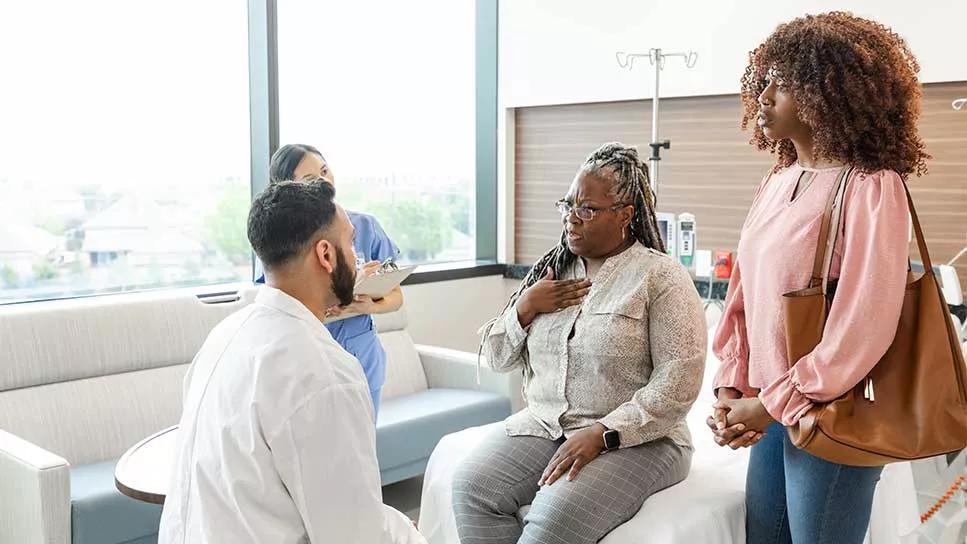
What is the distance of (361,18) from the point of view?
4688 mm

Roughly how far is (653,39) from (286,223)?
3147 millimetres

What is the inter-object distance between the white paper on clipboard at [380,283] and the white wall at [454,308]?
181cm

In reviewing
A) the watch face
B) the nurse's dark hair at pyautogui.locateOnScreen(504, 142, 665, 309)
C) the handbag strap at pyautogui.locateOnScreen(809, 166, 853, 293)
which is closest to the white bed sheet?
the watch face

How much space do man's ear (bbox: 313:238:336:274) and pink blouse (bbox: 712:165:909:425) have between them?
0.79m

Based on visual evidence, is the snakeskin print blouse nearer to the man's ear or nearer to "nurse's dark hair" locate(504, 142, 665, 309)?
"nurse's dark hair" locate(504, 142, 665, 309)

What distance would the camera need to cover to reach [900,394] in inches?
65.7

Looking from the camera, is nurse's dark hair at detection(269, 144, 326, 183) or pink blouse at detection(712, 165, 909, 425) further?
nurse's dark hair at detection(269, 144, 326, 183)

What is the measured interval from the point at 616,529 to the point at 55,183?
256 cm

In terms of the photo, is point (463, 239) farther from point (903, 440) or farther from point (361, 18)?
point (903, 440)

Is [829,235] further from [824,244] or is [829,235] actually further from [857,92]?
[857,92]

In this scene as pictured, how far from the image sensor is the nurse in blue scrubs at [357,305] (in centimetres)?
286

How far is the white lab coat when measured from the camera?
146 centimetres

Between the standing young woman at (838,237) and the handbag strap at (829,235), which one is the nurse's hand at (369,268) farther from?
the handbag strap at (829,235)

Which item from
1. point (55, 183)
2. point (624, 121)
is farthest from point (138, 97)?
point (624, 121)
